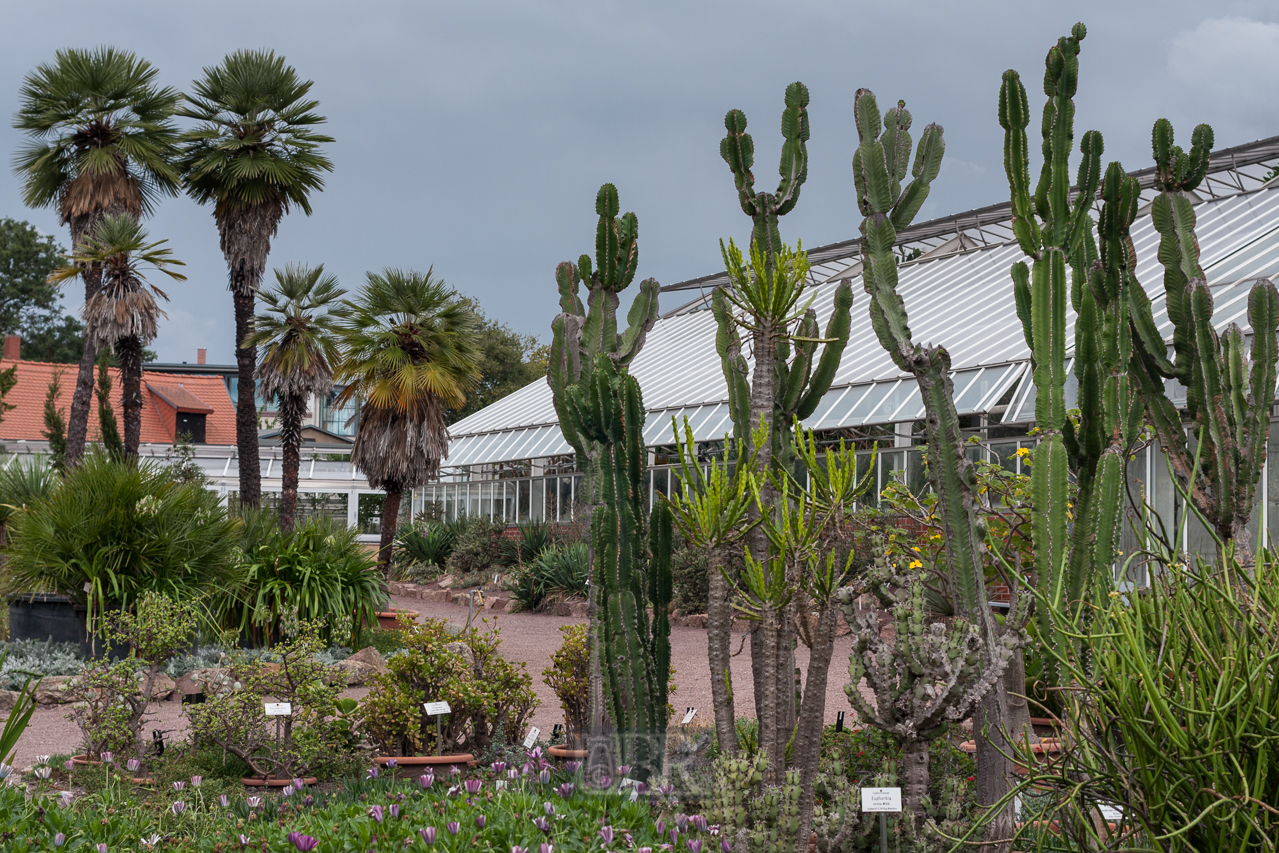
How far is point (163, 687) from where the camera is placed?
8.30 m

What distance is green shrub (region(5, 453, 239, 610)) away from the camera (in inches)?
331

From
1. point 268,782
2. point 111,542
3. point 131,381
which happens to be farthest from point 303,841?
point 131,381

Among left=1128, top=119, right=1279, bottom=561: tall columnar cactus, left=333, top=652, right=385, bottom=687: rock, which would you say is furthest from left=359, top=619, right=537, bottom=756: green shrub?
left=1128, top=119, right=1279, bottom=561: tall columnar cactus

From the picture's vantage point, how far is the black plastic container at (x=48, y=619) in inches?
356

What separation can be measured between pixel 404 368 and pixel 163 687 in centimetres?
788

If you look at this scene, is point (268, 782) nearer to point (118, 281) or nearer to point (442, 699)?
point (442, 699)

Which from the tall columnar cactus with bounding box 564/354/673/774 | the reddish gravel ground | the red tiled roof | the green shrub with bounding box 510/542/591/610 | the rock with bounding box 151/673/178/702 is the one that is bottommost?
the reddish gravel ground

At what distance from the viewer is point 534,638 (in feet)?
40.8

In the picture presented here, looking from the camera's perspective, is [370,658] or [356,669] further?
[370,658]

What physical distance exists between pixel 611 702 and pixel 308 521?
707cm

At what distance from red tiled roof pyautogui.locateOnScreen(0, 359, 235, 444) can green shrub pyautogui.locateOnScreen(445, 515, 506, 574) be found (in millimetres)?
14077

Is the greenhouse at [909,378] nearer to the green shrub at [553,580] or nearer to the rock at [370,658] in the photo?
the green shrub at [553,580]

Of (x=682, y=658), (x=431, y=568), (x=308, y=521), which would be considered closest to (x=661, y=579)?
(x=682, y=658)

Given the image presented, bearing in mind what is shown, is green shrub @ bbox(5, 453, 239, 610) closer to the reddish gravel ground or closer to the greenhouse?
the reddish gravel ground
